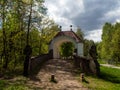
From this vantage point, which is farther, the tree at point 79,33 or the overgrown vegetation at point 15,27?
the tree at point 79,33

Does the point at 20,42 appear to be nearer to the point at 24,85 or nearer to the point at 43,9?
the point at 43,9

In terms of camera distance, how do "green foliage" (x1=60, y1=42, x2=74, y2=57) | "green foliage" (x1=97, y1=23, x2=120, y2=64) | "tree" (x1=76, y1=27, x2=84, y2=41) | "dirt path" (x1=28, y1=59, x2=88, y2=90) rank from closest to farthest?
"dirt path" (x1=28, y1=59, x2=88, y2=90) → "green foliage" (x1=60, y1=42, x2=74, y2=57) → "green foliage" (x1=97, y1=23, x2=120, y2=64) → "tree" (x1=76, y1=27, x2=84, y2=41)

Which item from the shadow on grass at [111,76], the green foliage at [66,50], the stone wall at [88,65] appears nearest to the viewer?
the shadow on grass at [111,76]

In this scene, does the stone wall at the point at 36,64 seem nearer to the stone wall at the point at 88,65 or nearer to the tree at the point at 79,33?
the stone wall at the point at 88,65

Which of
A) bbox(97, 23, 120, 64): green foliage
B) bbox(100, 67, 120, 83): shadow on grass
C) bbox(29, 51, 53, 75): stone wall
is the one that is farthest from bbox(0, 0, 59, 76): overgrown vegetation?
bbox(97, 23, 120, 64): green foliage

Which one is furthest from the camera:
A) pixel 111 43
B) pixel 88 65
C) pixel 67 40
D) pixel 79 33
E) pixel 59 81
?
pixel 79 33

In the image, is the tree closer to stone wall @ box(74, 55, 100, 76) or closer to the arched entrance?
the arched entrance

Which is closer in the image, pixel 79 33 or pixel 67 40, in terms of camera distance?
pixel 67 40

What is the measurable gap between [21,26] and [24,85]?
15.1 metres

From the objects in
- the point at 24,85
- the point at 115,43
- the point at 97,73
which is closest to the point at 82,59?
the point at 97,73

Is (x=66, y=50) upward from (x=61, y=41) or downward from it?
downward

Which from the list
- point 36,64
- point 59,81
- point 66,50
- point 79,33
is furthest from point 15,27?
point 79,33

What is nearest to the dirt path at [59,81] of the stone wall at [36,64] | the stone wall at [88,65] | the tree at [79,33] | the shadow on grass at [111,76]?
the stone wall at [36,64]

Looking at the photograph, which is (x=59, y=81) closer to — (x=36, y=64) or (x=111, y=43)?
(x=36, y=64)
